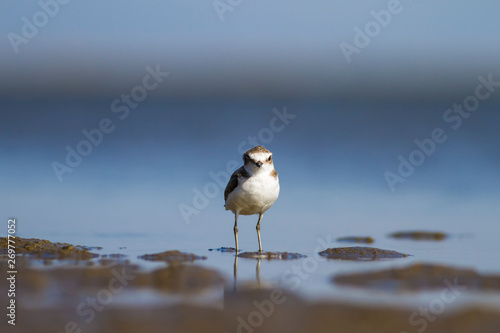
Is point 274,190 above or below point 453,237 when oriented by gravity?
above

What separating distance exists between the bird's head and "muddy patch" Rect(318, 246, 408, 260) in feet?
4.71

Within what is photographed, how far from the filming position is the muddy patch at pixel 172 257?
25.1 feet

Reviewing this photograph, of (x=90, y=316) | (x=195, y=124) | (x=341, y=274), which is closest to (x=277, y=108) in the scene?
(x=195, y=124)

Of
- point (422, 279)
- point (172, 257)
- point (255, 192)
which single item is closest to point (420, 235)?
point (255, 192)

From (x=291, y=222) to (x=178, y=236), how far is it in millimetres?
1902

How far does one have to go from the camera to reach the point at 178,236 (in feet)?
31.4

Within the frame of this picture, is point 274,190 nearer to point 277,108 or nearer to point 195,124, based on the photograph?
point 195,124

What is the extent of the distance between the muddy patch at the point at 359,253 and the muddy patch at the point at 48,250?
8.93ft

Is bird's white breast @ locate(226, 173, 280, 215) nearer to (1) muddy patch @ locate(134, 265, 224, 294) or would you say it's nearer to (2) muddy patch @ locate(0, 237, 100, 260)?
(2) muddy patch @ locate(0, 237, 100, 260)

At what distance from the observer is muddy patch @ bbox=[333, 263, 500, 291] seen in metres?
6.22

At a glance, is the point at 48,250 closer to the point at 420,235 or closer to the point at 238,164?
the point at 420,235

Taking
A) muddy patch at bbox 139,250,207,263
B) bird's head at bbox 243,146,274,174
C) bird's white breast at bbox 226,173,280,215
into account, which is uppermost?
bird's head at bbox 243,146,274,174

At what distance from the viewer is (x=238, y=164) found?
52.1 ft

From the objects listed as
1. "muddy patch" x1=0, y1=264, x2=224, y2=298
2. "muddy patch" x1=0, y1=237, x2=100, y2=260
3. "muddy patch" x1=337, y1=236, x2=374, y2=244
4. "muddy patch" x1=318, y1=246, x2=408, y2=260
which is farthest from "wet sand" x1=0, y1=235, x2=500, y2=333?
"muddy patch" x1=337, y1=236, x2=374, y2=244
